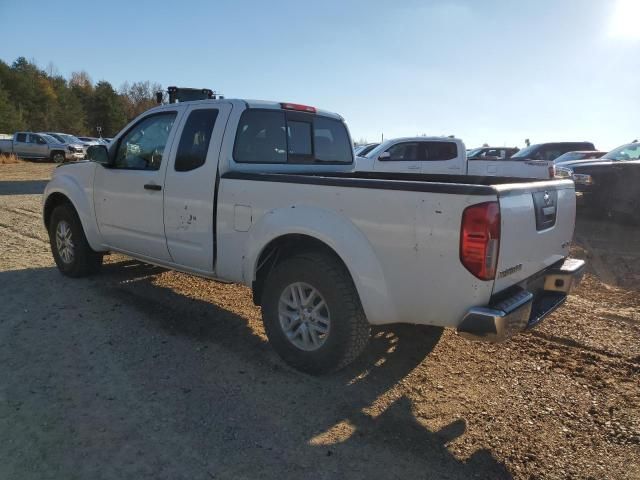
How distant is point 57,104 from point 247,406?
7290 cm

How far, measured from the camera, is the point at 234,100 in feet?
13.6

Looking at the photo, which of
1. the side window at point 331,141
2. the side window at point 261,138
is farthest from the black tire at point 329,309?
Result: the side window at point 331,141

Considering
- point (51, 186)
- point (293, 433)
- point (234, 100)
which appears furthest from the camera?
point (51, 186)

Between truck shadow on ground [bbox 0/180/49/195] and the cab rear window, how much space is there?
1195cm

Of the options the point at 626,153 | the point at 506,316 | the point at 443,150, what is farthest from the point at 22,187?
the point at 626,153

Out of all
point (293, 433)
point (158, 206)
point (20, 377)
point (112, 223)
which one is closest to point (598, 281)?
point (293, 433)

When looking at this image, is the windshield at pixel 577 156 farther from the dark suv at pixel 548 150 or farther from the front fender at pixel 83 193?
the front fender at pixel 83 193

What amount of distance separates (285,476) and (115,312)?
9.32ft

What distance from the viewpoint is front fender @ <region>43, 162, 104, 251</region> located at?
204 inches

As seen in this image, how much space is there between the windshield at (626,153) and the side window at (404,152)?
4625 mm

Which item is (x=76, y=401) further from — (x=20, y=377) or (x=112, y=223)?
(x=112, y=223)

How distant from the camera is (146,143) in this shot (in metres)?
4.70

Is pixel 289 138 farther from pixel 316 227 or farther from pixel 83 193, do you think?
pixel 83 193

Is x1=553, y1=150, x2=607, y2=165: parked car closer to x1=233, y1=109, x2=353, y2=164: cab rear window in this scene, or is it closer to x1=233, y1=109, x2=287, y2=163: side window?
x1=233, y1=109, x2=353, y2=164: cab rear window
